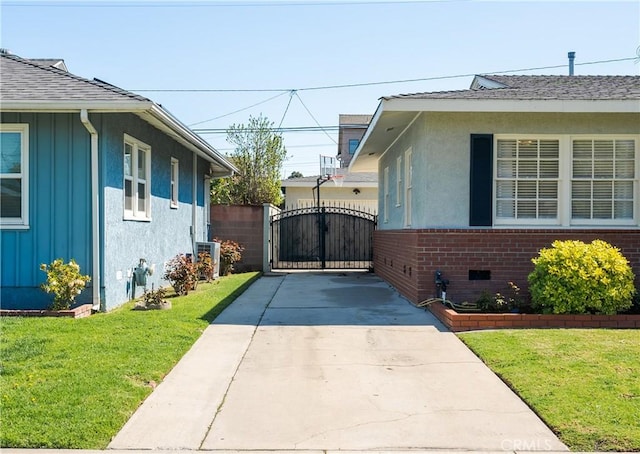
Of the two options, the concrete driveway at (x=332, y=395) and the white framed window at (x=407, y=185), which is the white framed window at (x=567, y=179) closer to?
the white framed window at (x=407, y=185)

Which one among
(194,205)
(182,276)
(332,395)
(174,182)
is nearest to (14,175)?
(182,276)

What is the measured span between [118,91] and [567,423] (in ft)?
25.9

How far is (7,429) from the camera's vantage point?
13.8 feet

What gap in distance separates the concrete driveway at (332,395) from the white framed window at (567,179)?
2980 mm

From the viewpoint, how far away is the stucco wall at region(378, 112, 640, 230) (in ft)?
31.6

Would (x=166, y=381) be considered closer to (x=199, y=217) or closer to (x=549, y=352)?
(x=549, y=352)

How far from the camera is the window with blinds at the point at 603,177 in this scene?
9.85m

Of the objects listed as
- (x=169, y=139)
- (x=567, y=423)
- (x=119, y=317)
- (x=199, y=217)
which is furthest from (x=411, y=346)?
(x=199, y=217)

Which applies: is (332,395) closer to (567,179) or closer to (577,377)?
(577,377)

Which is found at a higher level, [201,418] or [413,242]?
[413,242]

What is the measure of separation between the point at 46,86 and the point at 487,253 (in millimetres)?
7786

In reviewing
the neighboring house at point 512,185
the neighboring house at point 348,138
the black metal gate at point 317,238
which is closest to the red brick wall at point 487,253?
the neighboring house at point 512,185

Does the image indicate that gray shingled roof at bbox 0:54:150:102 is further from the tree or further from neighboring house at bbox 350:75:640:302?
the tree

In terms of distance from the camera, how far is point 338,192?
2783cm
